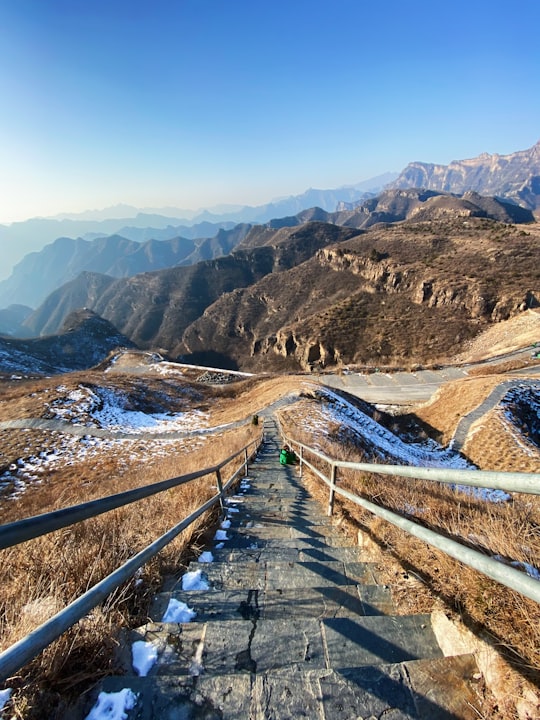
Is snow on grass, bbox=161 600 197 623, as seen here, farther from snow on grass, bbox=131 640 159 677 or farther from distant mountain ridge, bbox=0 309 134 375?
distant mountain ridge, bbox=0 309 134 375

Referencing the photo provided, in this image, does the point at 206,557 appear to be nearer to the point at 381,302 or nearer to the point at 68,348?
the point at 381,302

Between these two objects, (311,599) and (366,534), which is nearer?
(311,599)

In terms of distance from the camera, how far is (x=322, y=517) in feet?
17.6

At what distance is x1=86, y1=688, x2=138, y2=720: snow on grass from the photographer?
4.94ft

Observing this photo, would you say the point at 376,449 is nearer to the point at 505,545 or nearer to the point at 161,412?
the point at 505,545

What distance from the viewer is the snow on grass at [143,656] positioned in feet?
6.13

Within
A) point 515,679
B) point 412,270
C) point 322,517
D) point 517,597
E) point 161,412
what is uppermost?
point 412,270

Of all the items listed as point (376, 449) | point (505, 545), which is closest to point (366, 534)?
point (505, 545)

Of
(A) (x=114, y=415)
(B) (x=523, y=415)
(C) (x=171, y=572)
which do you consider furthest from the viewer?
(A) (x=114, y=415)

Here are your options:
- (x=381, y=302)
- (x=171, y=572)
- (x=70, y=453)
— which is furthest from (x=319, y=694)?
(x=381, y=302)

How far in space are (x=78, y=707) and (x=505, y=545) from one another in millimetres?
2643

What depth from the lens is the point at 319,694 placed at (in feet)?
5.39

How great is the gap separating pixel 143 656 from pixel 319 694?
1.06 metres

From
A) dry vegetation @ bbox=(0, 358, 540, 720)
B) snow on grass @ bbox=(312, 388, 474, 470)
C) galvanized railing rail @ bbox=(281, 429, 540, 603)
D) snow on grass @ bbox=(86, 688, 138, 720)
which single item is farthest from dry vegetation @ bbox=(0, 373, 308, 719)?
snow on grass @ bbox=(312, 388, 474, 470)
